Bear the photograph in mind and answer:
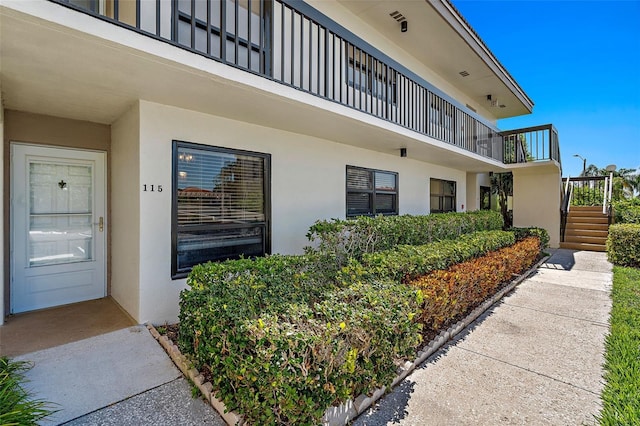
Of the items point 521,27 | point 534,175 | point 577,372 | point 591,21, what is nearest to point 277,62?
point 577,372

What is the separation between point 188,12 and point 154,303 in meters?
4.50

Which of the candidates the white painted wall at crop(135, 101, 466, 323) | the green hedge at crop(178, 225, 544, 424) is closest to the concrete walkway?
the green hedge at crop(178, 225, 544, 424)

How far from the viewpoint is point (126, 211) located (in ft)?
14.7

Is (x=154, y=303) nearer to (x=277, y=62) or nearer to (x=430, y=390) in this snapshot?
(x=430, y=390)

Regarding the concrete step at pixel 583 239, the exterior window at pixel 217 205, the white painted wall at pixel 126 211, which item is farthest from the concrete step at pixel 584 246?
the white painted wall at pixel 126 211

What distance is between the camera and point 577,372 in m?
3.27

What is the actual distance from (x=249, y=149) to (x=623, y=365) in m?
5.65

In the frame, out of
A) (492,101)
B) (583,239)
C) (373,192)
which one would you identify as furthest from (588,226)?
(373,192)

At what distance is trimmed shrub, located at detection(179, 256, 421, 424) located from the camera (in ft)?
6.70

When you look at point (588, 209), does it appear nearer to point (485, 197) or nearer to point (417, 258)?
point (485, 197)

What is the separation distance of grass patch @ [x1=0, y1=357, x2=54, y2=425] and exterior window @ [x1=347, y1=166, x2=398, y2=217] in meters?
5.91

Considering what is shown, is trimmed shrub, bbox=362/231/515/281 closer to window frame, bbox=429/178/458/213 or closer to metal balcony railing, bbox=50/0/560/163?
metal balcony railing, bbox=50/0/560/163

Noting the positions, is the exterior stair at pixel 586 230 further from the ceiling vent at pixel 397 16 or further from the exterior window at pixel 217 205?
the exterior window at pixel 217 205

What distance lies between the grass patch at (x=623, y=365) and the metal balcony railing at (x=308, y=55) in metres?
4.72
